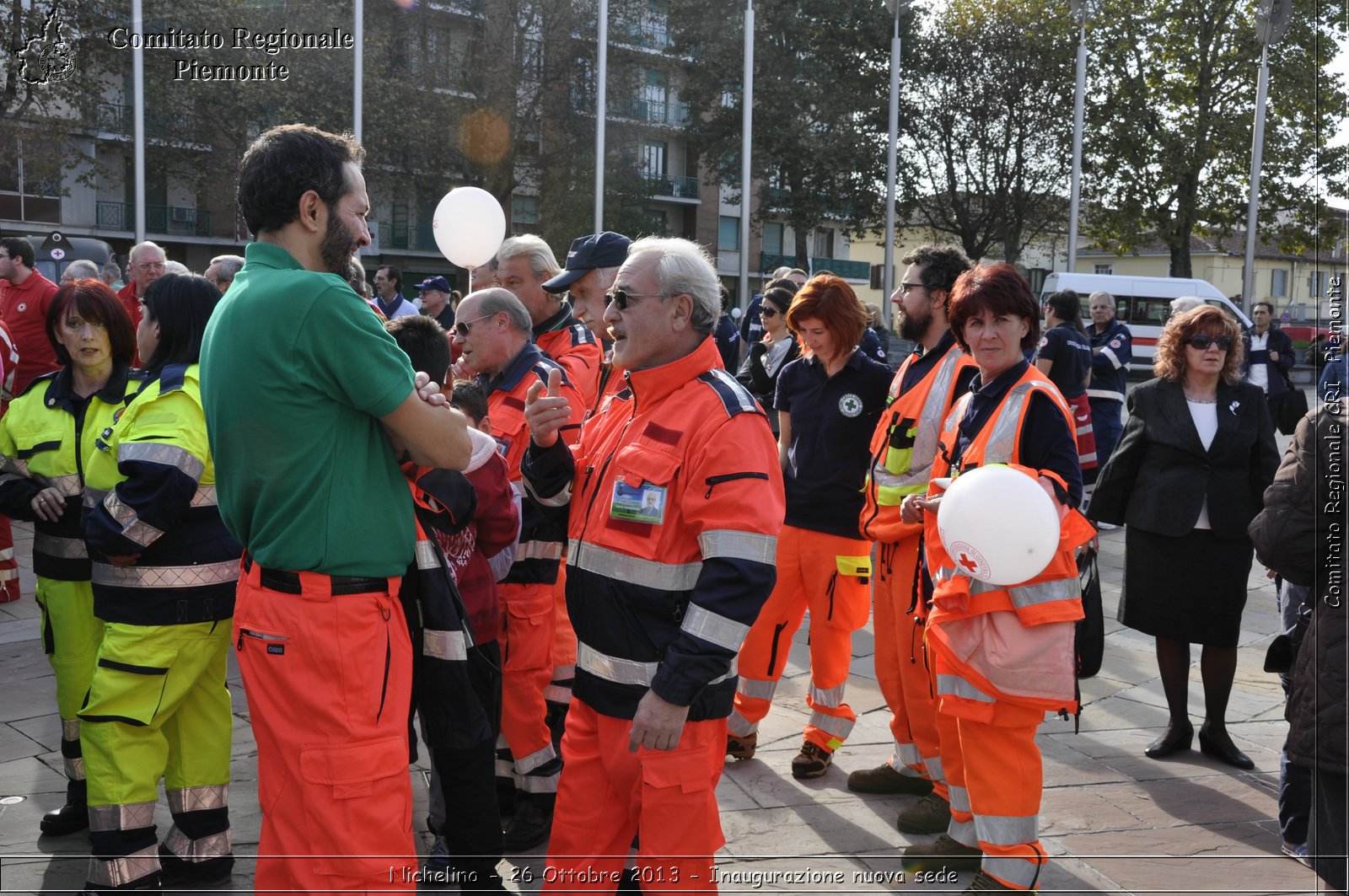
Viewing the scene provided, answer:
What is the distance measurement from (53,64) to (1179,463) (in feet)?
58.2

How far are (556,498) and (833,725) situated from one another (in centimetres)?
214

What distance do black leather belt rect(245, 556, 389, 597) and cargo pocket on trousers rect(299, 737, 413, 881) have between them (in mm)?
346

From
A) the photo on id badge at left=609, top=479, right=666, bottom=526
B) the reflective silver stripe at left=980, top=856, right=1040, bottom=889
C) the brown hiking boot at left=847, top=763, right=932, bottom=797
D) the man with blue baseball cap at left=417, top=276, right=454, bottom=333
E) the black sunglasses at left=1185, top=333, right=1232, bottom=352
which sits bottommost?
the brown hiking boot at left=847, top=763, right=932, bottom=797

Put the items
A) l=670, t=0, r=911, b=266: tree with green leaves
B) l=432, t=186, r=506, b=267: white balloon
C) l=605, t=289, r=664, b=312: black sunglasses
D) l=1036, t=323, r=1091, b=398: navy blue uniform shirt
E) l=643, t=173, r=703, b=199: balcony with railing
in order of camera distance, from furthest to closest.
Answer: l=643, t=173, r=703, b=199: balcony with railing, l=670, t=0, r=911, b=266: tree with green leaves, l=1036, t=323, r=1091, b=398: navy blue uniform shirt, l=432, t=186, r=506, b=267: white balloon, l=605, t=289, r=664, b=312: black sunglasses

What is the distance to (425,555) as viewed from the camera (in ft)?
10.0

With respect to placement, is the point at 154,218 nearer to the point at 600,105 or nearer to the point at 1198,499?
the point at 600,105

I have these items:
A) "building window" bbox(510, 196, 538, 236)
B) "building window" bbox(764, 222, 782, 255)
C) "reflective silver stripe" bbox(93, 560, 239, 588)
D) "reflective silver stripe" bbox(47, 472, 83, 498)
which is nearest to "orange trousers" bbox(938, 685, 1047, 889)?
"reflective silver stripe" bbox(93, 560, 239, 588)

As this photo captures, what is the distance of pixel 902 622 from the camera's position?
4.24m

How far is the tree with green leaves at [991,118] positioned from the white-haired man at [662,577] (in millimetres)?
30225

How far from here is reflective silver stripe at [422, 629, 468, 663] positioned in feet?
10.2

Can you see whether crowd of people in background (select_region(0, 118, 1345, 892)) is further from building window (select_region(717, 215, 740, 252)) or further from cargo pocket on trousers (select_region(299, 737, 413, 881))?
building window (select_region(717, 215, 740, 252))

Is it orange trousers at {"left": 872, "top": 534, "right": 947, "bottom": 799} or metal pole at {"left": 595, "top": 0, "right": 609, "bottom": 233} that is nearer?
orange trousers at {"left": 872, "top": 534, "right": 947, "bottom": 799}

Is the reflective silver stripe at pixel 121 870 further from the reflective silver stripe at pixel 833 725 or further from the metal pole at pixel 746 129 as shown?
the metal pole at pixel 746 129

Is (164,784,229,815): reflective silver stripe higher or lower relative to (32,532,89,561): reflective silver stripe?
lower
